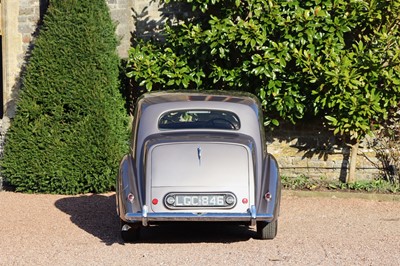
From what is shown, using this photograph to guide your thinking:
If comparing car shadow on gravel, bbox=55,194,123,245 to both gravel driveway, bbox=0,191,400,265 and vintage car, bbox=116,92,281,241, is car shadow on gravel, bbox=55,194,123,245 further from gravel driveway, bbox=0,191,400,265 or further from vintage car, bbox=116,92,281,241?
vintage car, bbox=116,92,281,241

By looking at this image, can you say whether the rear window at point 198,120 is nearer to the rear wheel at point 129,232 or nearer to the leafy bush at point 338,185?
the rear wheel at point 129,232

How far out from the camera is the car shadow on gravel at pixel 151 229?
9.78 meters

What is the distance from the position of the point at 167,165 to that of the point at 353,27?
5.16 metres

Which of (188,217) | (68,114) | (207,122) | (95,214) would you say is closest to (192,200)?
(188,217)

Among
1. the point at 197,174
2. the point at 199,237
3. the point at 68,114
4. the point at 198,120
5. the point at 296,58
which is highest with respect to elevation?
the point at 296,58

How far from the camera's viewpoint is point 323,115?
1373 centimetres

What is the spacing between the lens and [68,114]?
13117 millimetres

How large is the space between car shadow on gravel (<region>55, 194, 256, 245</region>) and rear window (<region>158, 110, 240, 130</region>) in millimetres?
1214

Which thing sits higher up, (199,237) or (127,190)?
(127,190)

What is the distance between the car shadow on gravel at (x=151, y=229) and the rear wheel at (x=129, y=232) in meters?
0.12

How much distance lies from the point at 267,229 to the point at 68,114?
4621mm

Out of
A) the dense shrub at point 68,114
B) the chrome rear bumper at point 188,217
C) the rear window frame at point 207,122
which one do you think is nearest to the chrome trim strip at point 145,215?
the chrome rear bumper at point 188,217

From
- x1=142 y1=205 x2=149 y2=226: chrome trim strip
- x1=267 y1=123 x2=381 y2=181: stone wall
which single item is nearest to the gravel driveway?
x1=142 y1=205 x2=149 y2=226: chrome trim strip

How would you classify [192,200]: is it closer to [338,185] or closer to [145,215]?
[145,215]
